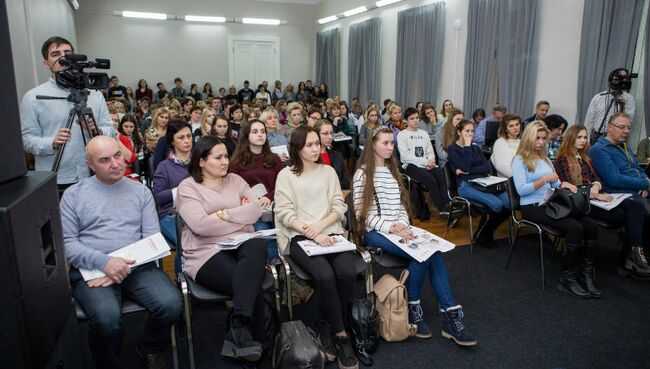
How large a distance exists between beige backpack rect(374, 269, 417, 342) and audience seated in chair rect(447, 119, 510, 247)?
1.69 m

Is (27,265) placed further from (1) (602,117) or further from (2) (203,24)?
(2) (203,24)

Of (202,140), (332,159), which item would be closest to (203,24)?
(332,159)

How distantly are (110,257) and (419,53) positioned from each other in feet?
28.6

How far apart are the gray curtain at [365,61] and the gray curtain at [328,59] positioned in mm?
827

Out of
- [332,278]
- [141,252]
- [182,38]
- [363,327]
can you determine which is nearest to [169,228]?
[141,252]

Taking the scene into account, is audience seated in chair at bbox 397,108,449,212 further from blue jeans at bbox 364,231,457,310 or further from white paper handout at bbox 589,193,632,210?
blue jeans at bbox 364,231,457,310

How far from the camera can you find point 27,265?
0.99m

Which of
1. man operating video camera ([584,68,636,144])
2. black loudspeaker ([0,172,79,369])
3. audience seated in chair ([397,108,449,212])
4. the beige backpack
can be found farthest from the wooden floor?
black loudspeaker ([0,172,79,369])

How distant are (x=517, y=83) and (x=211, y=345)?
21.8 ft

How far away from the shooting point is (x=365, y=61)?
37.9ft

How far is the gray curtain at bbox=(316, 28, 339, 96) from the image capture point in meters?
12.9

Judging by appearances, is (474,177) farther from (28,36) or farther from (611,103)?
(28,36)

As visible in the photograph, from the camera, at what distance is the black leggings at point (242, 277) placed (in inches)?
81.7

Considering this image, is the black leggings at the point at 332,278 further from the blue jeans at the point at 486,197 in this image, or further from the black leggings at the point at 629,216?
the black leggings at the point at 629,216
